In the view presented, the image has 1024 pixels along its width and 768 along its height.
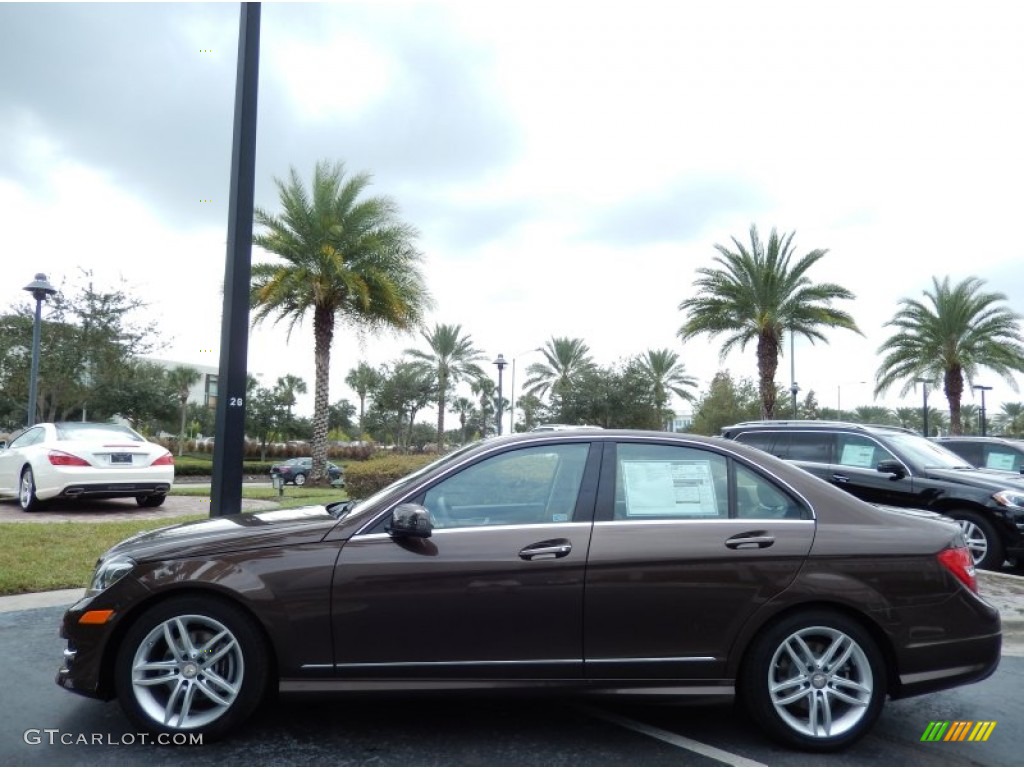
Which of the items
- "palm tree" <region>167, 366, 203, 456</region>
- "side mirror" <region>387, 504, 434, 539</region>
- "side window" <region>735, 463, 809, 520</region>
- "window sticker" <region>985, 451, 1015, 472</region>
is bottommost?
"side mirror" <region>387, 504, 434, 539</region>

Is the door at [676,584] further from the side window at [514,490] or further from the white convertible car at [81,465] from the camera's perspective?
the white convertible car at [81,465]

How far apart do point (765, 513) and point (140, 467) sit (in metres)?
9.87

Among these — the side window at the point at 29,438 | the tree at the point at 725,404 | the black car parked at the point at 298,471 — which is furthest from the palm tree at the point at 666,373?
the side window at the point at 29,438

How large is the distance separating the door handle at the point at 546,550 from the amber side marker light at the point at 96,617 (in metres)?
1.94

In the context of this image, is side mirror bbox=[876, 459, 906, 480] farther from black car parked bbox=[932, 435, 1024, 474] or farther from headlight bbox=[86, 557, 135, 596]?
headlight bbox=[86, 557, 135, 596]

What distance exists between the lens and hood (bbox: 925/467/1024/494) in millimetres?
9078

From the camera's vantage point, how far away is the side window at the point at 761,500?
4.07m

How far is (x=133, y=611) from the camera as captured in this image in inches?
A: 149

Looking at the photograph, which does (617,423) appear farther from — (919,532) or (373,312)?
(919,532)

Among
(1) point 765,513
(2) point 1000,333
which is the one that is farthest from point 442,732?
(2) point 1000,333

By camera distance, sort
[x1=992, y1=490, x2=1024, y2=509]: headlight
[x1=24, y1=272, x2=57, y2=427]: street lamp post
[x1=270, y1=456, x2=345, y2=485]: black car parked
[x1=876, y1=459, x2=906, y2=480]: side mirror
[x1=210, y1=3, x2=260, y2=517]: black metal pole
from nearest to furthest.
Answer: [x1=210, y1=3, x2=260, y2=517]: black metal pole
[x1=992, y1=490, x2=1024, y2=509]: headlight
[x1=876, y1=459, x2=906, y2=480]: side mirror
[x1=24, y1=272, x2=57, y2=427]: street lamp post
[x1=270, y1=456, x2=345, y2=485]: black car parked

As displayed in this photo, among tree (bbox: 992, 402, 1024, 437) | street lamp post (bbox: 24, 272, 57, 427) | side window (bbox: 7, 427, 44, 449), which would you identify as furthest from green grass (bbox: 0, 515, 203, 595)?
tree (bbox: 992, 402, 1024, 437)

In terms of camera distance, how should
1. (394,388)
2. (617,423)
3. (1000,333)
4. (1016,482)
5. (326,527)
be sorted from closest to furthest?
1. (326,527)
2. (1016,482)
3. (1000,333)
4. (617,423)
5. (394,388)

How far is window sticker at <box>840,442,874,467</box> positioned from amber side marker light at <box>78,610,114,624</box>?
348 inches
